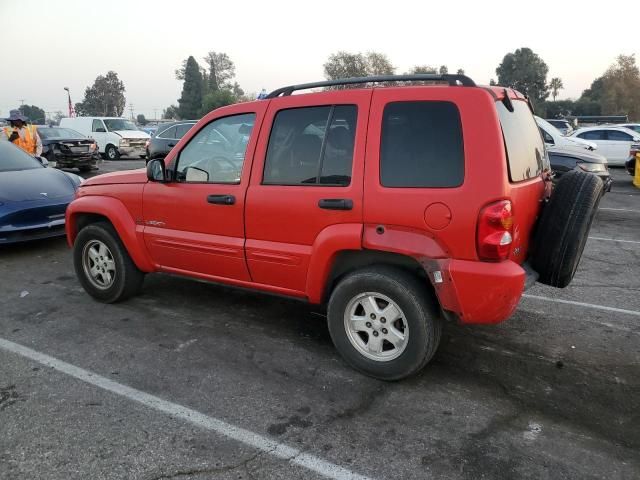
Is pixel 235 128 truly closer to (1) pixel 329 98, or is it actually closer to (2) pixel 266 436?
(1) pixel 329 98

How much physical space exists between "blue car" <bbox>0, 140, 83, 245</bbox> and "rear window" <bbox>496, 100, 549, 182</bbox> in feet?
18.9

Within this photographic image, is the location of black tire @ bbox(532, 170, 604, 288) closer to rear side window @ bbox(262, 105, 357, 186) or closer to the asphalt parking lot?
the asphalt parking lot

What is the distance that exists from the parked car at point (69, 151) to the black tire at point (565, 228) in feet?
52.6

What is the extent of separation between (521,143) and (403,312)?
139cm

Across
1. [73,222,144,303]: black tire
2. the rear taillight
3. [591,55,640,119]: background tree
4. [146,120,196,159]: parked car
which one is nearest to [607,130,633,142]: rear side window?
[146,120,196,159]: parked car

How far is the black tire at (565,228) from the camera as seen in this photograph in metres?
3.42

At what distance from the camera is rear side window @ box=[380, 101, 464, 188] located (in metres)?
3.12

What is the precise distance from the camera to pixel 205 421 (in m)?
3.00

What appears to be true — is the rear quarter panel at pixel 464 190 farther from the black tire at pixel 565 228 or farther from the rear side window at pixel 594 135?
the rear side window at pixel 594 135

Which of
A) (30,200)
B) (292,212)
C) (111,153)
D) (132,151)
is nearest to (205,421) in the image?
(292,212)

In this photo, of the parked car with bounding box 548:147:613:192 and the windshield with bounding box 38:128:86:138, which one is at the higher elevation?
the windshield with bounding box 38:128:86:138

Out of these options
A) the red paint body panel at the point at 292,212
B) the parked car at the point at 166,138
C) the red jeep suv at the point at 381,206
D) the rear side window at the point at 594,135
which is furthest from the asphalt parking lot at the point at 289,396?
the rear side window at the point at 594,135

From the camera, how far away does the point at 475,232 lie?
9.90 feet

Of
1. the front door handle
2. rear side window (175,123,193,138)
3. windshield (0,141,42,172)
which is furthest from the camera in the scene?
rear side window (175,123,193,138)
